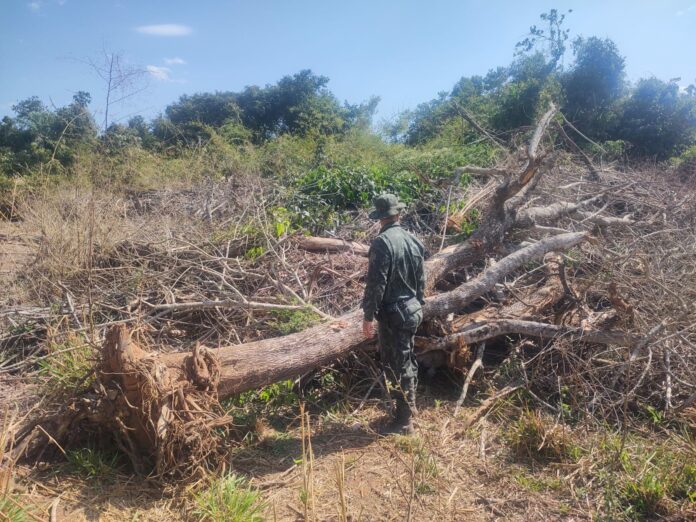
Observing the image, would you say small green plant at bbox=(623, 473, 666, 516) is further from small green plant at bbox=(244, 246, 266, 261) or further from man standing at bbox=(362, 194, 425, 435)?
small green plant at bbox=(244, 246, 266, 261)

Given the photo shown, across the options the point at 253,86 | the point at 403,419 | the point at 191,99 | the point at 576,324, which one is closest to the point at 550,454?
the point at 403,419

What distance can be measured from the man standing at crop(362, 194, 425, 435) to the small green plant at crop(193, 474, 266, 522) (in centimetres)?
128

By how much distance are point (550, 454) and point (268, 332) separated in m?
2.72

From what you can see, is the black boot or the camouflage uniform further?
the black boot

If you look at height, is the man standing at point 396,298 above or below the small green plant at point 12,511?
above

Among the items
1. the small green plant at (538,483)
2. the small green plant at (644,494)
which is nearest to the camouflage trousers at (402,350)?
the small green plant at (538,483)

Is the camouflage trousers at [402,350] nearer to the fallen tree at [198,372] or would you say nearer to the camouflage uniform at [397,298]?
the camouflage uniform at [397,298]

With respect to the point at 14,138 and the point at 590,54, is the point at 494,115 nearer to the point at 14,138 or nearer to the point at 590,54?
the point at 590,54

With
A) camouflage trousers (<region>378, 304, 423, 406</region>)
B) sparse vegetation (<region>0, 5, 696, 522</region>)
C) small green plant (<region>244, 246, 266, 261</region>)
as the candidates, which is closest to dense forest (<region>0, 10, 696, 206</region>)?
sparse vegetation (<region>0, 5, 696, 522</region>)

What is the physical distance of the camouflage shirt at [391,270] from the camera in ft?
11.1

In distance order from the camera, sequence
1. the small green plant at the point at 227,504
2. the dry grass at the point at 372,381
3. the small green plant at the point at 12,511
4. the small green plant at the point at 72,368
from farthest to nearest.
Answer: the small green plant at the point at 72,368
the dry grass at the point at 372,381
the small green plant at the point at 227,504
the small green plant at the point at 12,511

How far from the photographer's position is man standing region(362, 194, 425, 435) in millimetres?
3398


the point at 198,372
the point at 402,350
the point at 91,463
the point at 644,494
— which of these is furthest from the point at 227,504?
the point at 644,494

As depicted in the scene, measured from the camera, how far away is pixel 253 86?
72.2 feet
